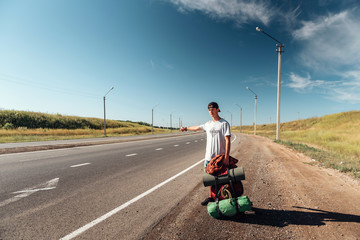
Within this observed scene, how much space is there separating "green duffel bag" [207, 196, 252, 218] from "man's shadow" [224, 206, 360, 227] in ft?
0.93

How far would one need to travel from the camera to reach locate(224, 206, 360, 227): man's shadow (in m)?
2.96

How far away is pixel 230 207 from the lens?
293cm

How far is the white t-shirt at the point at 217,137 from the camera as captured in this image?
3357 millimetres

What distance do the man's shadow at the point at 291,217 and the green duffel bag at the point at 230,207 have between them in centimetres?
28

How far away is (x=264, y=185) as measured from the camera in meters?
4.86

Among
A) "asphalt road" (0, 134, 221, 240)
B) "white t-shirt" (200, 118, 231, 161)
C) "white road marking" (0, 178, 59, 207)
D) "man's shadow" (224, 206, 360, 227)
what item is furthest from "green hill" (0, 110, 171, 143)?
"man's shadow" (224, 206, 360, 227)

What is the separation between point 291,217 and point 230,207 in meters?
1.18

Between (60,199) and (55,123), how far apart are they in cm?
6040

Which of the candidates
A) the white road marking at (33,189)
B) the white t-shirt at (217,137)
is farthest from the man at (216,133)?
the white road marking at (33,189)

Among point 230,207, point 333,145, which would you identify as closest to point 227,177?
point 230,207

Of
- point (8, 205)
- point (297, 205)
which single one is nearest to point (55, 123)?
point (8, 205)

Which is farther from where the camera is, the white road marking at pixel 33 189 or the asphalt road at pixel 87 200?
the white road marking at pixel 33 189

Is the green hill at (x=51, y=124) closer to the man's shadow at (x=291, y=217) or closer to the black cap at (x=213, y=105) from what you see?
the black cap at (x=213, y=105)

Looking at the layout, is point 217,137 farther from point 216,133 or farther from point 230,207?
point 230,207
